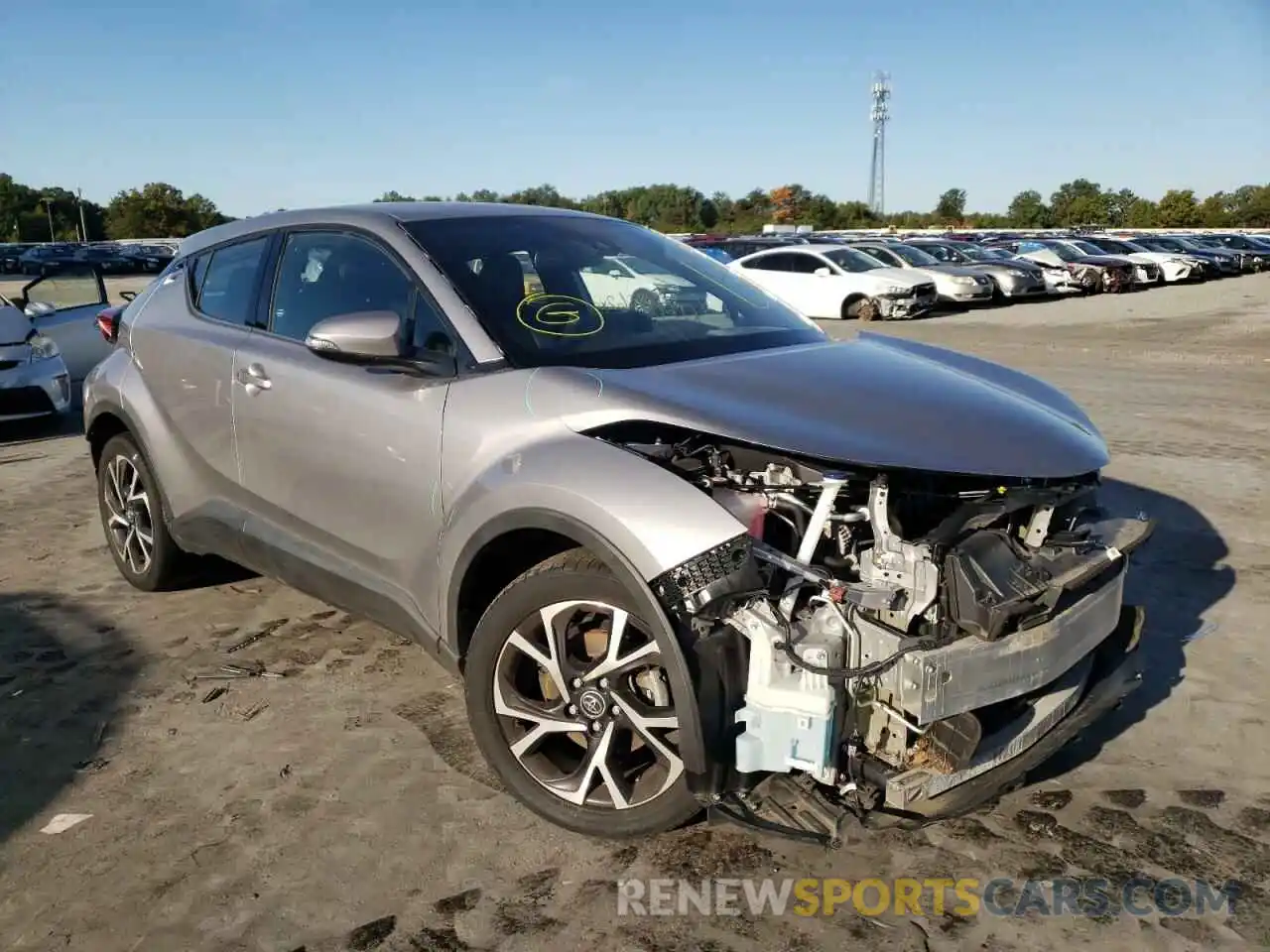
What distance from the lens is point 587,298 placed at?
3623mm

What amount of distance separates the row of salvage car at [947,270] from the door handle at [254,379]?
13913 mm

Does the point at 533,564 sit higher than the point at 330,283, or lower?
lower

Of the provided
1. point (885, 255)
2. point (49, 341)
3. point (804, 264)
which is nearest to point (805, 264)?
point (804, 264)

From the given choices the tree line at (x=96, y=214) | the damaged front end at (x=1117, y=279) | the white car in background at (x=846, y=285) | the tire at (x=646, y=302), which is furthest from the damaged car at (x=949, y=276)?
the tree line at (x=96, y=214)

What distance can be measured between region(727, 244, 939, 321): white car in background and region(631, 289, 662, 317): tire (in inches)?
651

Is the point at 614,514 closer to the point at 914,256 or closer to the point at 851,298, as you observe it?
the point at 851,298

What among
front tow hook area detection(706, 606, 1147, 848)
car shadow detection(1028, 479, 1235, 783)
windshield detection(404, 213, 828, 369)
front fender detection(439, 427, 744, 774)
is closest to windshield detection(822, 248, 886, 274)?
car shadow detection(1028, 479, 1235, 783)

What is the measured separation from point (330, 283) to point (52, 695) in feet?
6.32

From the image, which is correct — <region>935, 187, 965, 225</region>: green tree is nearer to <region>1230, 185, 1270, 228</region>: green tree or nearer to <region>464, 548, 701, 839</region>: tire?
<region>1230, 185, 1270, 228</region>: green tree

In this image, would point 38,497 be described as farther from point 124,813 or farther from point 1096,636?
point 1096,636

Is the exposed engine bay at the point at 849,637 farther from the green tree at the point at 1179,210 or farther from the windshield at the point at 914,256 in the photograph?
the green tree at the point at 1179,210

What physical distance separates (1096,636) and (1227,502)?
13.0 feet

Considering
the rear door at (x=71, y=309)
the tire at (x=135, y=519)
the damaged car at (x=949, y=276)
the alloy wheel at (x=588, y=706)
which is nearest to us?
the alloy wheel at (x=588, y=706)

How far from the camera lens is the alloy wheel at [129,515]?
494cm
